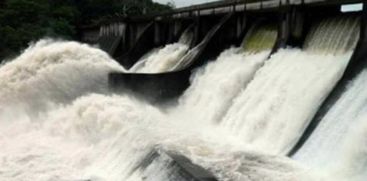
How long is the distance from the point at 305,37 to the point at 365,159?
20.9ft

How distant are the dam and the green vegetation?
14679mm

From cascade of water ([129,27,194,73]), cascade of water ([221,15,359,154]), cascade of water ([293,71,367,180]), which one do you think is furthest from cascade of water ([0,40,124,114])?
cascade of water ([293,71,367,180])

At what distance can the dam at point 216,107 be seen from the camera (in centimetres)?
1021

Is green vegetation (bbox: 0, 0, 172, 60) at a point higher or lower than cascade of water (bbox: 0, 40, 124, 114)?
lower

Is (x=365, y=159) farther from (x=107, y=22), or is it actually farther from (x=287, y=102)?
(x=107, y=22)

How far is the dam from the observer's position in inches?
402

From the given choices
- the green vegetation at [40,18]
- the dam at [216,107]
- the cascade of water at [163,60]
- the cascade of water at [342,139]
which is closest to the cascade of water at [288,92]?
the dam at [216,107]

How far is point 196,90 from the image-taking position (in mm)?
17188

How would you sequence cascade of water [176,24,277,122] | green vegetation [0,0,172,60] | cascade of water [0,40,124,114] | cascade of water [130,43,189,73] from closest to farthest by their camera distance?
cascade of water [176,24,277,122] < cascade of water [0,40,124,114] < cascade of water [130,43,189,73] < green vegetation [0,0,172,60]

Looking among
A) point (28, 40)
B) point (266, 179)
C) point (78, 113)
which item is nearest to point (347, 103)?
point (266, 179)

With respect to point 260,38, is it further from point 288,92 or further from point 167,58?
point 167,58

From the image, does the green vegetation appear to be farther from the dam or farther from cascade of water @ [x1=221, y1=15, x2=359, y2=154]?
cascade of water @ [x1=221, y1=15, x2=359, y2=154]

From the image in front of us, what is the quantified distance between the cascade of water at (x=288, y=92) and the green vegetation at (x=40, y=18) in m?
21.1

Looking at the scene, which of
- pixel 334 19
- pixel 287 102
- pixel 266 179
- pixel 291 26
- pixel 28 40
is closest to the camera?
pixel 266 179
